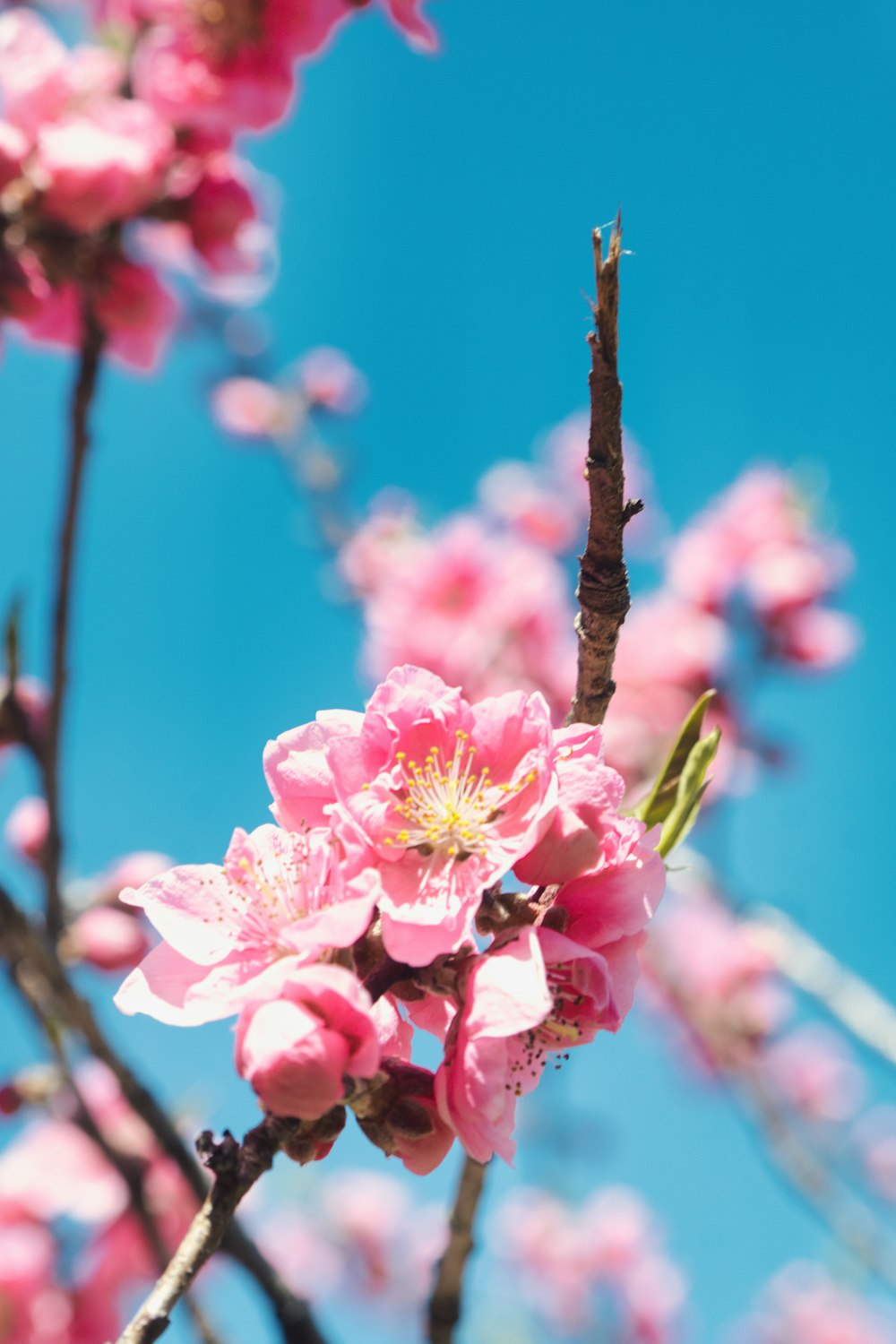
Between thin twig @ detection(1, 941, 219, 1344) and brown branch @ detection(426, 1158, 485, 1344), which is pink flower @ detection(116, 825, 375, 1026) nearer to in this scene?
brown branch @ detection(426, 1158, 485, 1344)

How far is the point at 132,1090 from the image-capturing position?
166 centimetres

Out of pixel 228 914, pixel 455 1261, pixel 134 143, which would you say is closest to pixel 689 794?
pixel 228 914

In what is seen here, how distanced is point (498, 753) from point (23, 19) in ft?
6.72

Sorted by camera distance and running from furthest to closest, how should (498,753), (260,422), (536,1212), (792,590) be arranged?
(536,1212) < (260,422) < (792,590) < (498,753)

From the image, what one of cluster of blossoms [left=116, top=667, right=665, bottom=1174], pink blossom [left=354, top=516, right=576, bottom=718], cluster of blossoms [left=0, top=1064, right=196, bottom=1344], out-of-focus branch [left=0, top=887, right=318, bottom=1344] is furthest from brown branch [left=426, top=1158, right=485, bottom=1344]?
pink blossom [left=354, top=516, right=576, bottom=718]

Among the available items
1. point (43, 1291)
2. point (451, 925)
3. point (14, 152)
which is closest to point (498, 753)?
point (451, 925)

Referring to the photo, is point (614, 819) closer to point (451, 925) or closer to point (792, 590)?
point (451, 925)

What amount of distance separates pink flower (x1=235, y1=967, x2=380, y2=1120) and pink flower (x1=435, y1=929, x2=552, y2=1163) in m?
0.08

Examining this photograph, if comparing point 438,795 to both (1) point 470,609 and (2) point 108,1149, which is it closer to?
(2) point 108,1149

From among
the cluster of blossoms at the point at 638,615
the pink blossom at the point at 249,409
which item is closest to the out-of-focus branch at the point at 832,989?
the cluster of blossoms at the point at 638,615

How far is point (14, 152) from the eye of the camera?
2.01 meters

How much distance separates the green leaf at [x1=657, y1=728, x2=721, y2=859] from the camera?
1094mm

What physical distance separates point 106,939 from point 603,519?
167 centimetres

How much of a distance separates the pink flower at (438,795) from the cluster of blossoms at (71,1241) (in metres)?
2.14
